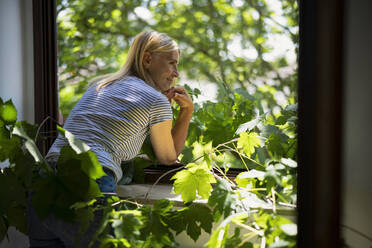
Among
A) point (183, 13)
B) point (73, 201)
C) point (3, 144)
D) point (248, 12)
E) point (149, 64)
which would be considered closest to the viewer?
point (73, 201)

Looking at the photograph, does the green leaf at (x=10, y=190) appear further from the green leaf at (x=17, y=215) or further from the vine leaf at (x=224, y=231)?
the vine leaf at (x=224, y=231)

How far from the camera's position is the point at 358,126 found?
681mm

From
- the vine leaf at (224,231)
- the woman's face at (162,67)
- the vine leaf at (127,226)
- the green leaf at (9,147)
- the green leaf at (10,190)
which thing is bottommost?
the vine leaf at (224,231)

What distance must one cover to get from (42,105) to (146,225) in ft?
2.93

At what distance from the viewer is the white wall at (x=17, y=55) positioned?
151 cm

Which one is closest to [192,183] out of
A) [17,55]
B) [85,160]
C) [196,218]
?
[196,218]

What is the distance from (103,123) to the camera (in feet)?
4.11

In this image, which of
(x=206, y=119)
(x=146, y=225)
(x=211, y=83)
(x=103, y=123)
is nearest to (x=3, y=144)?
(x=103, y=123)

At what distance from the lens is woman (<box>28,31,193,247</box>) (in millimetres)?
1193

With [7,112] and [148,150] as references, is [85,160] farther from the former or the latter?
[148,150]

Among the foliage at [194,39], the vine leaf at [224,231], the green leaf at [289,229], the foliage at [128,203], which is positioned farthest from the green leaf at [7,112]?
the foliage at [194,39]

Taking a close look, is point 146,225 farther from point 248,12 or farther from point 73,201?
point 248,12

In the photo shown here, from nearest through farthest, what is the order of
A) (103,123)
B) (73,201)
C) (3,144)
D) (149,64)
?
(73,201)
(3,144)
(103,123)
(149,64)

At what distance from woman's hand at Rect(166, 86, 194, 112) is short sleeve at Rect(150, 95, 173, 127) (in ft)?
0.53
